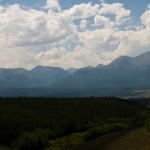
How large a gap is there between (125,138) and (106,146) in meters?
2.24

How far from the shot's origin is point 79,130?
510ft

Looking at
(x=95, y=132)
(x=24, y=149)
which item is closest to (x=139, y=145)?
(x=24, y=149)

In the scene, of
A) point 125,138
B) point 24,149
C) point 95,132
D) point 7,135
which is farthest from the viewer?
point 7,135

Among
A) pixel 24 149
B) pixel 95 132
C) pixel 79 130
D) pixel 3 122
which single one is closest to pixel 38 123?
pixel 3 122

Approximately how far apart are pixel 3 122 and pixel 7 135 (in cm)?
2923

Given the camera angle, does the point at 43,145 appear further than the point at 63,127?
No

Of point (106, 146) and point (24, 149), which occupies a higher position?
point (106, 146)

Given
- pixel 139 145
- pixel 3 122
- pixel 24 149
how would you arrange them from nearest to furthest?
pixel 139 145, pixel 24 149, pixel 3 122

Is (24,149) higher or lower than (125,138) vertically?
lower

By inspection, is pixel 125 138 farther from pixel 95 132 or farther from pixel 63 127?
pixel 63 127

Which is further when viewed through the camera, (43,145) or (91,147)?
(43,145)

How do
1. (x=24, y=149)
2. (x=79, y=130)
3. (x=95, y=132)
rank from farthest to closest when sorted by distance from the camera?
(x=79, y=130) → (x=95, y=132) → (x=24, y=149)

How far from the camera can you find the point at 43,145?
3516 inches

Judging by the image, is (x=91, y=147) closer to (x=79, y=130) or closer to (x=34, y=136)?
(x=34, y=136)
